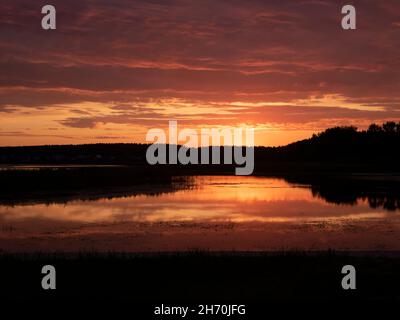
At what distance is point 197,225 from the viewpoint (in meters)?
27.8

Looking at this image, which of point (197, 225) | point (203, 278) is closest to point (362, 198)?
point (197, 225)

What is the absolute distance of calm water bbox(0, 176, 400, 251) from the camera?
22.1m

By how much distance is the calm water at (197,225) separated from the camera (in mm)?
22062

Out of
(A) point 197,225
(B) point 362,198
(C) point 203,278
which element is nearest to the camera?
(C) point 203,278

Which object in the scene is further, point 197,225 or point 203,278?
point 197,225

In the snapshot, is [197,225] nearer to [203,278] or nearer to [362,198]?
[203,278]

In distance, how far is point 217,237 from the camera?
2389 cm

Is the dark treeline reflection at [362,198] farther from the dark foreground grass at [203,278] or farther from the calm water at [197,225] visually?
the dark foreground grass at [203,278]

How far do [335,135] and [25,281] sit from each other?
582ft

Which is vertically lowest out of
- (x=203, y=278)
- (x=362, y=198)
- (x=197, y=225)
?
(x=203, y=278)

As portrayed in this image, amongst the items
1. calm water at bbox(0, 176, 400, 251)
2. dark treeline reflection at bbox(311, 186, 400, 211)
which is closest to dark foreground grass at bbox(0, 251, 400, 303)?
calm water at bbox(0, 176, 400, 251)
